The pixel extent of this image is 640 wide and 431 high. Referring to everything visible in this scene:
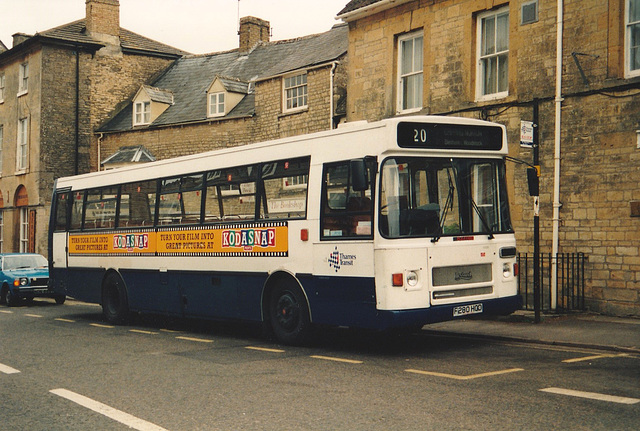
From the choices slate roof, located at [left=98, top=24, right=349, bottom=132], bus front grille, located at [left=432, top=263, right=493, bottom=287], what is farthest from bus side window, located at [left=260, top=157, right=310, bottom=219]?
slate roof, located at [left=98, top=24, right=349, bottom=132]

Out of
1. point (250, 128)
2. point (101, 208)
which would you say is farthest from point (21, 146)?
point (101, 208)

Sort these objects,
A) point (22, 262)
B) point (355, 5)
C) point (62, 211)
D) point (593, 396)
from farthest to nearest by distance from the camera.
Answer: point (22, 262) < point (355, 5) < point (62, 211) < point (593, 396)

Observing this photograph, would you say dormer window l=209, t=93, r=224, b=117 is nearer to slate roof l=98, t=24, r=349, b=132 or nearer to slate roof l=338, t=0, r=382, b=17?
slate roof l=98, t=24, r=349, b=132

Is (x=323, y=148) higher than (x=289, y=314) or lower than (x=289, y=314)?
higher

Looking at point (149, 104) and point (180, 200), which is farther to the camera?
point (149, 104)

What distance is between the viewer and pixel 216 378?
821 centimetres

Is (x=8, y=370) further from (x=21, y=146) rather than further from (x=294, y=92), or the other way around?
(x=21, y=146)

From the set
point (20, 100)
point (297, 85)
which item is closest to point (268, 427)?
point (297, 85)

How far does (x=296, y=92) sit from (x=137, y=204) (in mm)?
13679

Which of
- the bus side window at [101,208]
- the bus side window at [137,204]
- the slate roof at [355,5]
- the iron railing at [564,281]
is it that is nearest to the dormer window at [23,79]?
the slate roof at [355,5]

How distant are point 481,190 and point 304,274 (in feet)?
8.81

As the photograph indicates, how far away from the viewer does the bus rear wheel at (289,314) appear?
10.6m

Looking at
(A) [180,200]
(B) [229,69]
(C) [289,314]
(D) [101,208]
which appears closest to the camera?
(C) [289,314]

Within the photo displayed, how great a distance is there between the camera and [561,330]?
11664 millimetres
